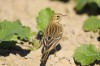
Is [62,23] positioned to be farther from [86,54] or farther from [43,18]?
[86,54]

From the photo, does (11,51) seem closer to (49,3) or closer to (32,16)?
(32,16)

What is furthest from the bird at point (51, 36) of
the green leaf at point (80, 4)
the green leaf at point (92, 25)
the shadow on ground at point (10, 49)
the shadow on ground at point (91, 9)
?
the shadow on ground at point (91, 9)

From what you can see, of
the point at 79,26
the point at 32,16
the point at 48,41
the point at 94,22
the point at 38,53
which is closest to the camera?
the point at 48,41

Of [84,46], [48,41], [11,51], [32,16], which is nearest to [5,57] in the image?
[11,51]

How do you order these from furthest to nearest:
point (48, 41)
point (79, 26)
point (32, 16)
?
point (32, 16)
point (79, 26)
point (48, 41)

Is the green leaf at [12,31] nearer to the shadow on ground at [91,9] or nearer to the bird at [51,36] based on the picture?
the bird at [51,36]

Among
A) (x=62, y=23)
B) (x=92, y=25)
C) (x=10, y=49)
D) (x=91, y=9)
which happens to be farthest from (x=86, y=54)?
(x=91, y=9)
